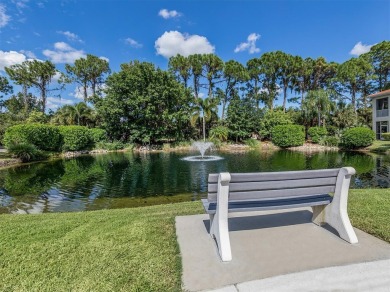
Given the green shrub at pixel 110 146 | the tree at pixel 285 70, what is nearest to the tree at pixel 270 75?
the tree at pixel 285 70

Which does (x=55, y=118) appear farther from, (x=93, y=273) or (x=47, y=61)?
(x=93, y=273)

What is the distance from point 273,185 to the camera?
265 centimetres

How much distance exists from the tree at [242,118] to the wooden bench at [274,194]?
2571 centimetres

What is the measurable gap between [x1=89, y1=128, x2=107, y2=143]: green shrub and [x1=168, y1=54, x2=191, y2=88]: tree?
11.8 metres

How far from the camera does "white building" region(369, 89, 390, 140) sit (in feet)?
77.3

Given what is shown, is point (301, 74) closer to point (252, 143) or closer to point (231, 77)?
point (231, 77)

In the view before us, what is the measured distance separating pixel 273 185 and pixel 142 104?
24491mm

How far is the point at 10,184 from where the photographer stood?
31.0 ft

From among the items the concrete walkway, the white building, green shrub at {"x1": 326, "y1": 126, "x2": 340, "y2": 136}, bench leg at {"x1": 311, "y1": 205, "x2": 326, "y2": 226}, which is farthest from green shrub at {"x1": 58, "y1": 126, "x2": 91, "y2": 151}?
the white building

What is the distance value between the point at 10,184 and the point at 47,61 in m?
28.6

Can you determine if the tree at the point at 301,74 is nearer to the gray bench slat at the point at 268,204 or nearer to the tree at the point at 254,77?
the tree at the point at 254,77

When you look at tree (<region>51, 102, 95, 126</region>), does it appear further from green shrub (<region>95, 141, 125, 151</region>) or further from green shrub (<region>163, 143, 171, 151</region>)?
green shrub (<region>163, 143, 171, 151</region>)

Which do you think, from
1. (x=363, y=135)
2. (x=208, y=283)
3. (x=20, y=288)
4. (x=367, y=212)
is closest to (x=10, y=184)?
(x=20, y=288)

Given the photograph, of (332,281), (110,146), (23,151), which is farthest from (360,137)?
(23,151)
